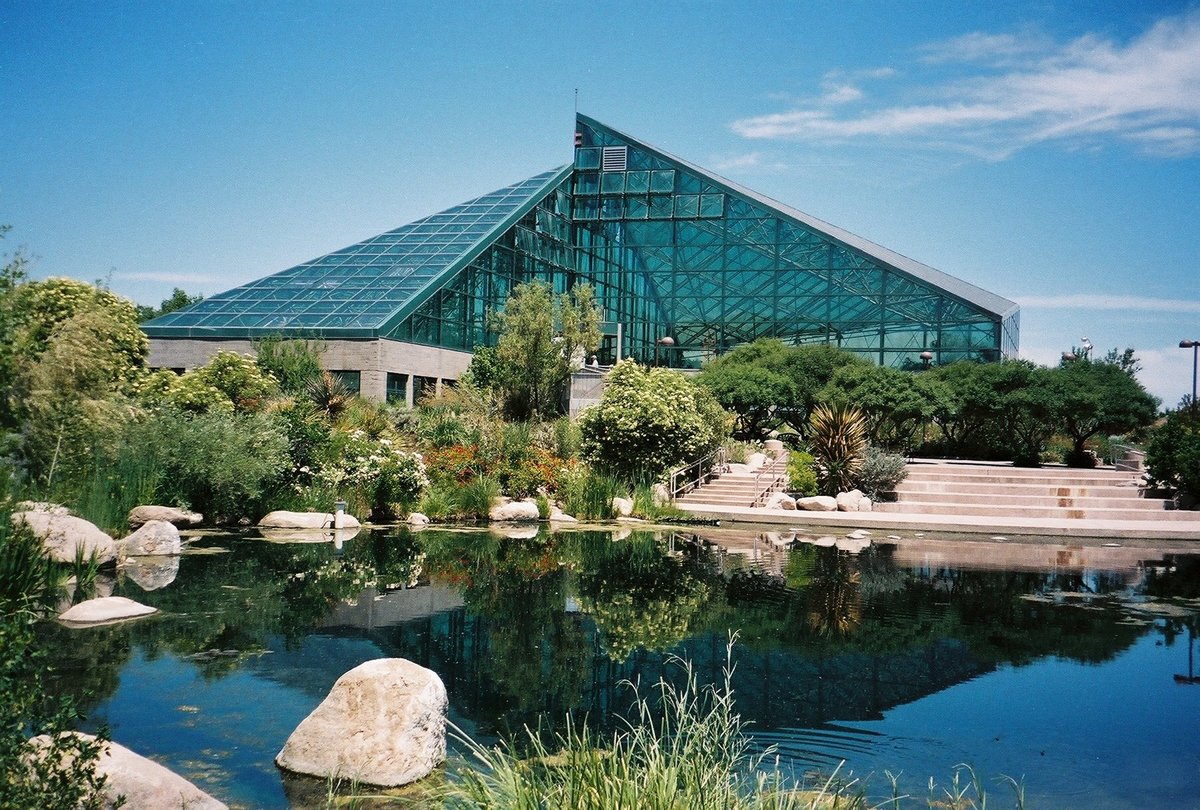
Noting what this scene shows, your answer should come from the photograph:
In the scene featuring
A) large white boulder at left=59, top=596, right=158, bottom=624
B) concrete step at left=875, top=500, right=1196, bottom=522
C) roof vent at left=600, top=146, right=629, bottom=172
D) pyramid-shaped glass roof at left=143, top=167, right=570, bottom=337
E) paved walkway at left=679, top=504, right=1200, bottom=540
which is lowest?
large white boulder at left=59, top=596, right=158, bottom=624

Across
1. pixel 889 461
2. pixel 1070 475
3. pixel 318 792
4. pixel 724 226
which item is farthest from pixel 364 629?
pixel 724 226

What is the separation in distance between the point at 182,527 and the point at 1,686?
1367 centimetres

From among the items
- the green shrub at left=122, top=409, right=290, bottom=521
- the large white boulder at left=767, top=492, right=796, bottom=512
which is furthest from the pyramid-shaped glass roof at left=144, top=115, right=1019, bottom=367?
the large white boulder at left=767, top=492, right=796, bottom=512

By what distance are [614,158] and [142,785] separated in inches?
1613

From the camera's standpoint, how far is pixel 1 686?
165 inches

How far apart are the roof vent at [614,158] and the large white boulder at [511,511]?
2649 cm

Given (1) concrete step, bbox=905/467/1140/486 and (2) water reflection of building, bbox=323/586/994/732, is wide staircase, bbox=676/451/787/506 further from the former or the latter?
(2) water reflection of building, bbox=323/586/994/732

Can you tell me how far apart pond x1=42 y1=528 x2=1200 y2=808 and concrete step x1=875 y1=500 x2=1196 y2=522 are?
251 inches

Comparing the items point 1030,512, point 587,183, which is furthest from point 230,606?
point 587,183

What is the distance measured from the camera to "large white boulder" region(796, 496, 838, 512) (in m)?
22.9

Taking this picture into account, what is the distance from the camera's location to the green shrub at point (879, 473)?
2380 centimetres

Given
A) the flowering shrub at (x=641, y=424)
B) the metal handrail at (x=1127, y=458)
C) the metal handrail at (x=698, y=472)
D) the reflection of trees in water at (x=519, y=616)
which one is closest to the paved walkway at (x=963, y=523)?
the metal handrail at (x=698, y=472)

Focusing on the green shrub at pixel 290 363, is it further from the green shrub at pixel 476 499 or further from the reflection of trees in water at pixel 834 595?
the reflection of trees in water at pixel 834 595

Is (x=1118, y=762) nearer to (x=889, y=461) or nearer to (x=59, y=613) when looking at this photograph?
(x=59, y=613)
